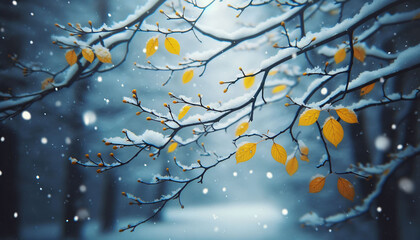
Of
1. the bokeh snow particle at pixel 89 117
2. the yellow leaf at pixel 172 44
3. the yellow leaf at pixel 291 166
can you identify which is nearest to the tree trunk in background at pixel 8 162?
the bokeh snow particle at pixel 89 117

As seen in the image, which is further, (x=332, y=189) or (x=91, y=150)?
(x=332, y=189)

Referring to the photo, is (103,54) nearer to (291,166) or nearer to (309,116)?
(309,116)

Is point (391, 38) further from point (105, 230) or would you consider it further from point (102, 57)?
point (105, 230)

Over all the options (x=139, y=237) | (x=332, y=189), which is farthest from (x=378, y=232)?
(x=139, y=237)

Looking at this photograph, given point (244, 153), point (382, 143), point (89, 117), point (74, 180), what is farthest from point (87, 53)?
point (382, 143)

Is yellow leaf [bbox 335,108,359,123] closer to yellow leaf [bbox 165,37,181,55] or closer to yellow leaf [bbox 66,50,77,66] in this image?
yellow leaf [bbox 165,37,181,55]

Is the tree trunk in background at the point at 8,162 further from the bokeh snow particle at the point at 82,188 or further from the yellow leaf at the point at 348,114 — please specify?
the yellow leaf at the point at 348,114
